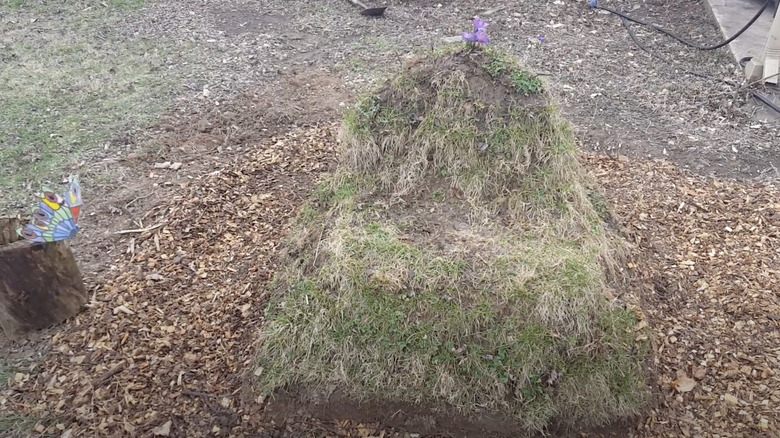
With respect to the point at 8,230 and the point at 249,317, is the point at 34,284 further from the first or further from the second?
the point at 249,317

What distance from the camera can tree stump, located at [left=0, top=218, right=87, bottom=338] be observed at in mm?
2746

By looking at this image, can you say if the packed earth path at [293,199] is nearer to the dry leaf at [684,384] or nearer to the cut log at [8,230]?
the dry leaf at [684,384]

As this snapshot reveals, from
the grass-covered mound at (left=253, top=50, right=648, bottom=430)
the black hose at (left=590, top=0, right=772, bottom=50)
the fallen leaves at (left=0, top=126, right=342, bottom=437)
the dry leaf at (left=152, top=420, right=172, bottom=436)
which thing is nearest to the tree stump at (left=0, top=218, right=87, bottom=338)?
the fallen leaves at (left=0, top=126, right=342, bottom=437)

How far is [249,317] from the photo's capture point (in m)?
2.98

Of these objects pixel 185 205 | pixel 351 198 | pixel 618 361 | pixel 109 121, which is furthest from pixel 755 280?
pixel 109 121

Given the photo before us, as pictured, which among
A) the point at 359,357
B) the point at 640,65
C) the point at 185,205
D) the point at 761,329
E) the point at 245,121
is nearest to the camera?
the point at 359,357

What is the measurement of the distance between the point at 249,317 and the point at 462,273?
1.05 m

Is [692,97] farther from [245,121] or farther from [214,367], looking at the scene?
[214,367]

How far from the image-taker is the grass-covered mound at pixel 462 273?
2.52 m

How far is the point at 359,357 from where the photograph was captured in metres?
2.57

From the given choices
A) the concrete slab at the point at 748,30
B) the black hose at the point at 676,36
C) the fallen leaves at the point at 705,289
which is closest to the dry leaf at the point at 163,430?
the fallen leaves at the point at 705,289

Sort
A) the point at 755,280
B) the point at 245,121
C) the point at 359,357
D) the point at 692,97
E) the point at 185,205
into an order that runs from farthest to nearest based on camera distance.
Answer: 1. the point at 692,97
2. the point at 245,121
3. the point at 185,205
4. the point at 755,280
5. the point at 359,357

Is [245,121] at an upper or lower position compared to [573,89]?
upper

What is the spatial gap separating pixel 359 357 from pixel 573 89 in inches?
137
